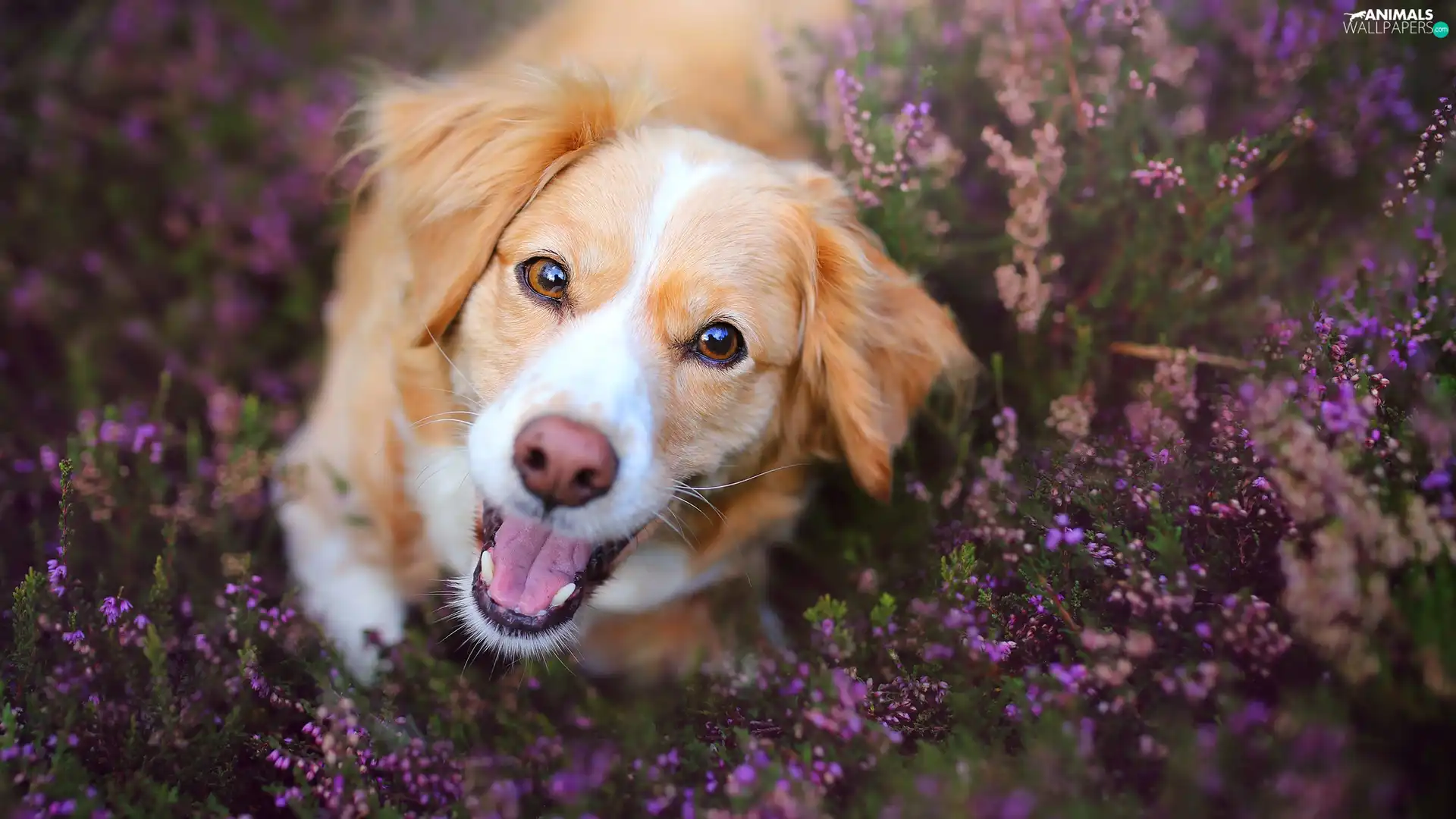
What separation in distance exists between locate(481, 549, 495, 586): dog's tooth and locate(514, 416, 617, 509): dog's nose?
16.6 inches

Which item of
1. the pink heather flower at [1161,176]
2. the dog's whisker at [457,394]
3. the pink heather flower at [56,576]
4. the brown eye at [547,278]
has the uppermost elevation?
the pink heather flower at [1161,176]

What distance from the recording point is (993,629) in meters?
1.80

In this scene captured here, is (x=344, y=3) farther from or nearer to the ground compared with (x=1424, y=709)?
farther from the ground

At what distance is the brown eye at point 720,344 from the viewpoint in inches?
76.0

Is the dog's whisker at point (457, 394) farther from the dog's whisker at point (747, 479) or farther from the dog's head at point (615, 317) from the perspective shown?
the dog's whisker at point (747, 479)

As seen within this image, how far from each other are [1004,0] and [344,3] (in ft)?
9.08

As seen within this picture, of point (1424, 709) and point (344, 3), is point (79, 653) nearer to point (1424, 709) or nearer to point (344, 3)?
point (1424, 709)

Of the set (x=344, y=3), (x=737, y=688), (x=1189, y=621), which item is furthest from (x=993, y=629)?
(x=344, y=3)

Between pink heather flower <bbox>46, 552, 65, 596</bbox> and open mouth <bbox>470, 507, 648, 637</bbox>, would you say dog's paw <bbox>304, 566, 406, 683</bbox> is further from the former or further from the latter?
pink heather flower <bbox>46, 552, 65, 596</bbox>

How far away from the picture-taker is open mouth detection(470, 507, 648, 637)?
2.03m

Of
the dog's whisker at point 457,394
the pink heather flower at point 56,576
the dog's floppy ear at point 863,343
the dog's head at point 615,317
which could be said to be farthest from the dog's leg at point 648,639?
the pink heather flower at point 56,576

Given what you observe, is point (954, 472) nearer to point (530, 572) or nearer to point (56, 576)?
point (530, 572)

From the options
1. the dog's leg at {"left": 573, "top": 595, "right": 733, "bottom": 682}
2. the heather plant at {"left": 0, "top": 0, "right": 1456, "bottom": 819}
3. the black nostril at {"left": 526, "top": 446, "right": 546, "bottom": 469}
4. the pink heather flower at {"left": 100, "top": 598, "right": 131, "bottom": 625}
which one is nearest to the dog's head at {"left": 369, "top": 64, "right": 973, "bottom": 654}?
the black nostril at {"left": 526, "top": 446, "right": 546, "bottom": 469}

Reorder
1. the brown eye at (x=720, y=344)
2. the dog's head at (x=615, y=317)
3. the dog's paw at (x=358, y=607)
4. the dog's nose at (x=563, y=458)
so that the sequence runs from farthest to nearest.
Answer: the dog's paw at (x=358, y=607) < the brown eye at (x=720, y=344) < the dog's head at (x=615, y=317) < the dog's nose at (x=563, y=458)
